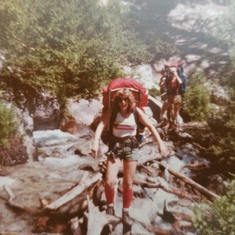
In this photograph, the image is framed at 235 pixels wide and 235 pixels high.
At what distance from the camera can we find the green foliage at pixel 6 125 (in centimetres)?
265

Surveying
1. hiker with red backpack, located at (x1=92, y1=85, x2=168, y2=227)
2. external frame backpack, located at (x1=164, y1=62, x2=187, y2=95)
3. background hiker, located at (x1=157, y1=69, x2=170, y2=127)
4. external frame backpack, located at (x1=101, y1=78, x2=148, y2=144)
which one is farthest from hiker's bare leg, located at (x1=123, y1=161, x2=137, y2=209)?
external frame backpack, located at (x1=164, y1=62, x2=187, y2=95)

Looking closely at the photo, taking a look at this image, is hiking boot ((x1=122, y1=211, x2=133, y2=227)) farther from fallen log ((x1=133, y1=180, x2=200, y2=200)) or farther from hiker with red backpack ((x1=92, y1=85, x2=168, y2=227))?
fallen log ((x1=133, y1=180, x2=200, y2=200))

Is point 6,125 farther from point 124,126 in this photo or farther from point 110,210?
point 110,210

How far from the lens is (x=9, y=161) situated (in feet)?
8.90

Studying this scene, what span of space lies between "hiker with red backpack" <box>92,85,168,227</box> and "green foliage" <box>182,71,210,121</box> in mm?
733

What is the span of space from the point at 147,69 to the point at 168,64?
0.70 ft

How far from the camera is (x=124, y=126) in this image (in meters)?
2.45

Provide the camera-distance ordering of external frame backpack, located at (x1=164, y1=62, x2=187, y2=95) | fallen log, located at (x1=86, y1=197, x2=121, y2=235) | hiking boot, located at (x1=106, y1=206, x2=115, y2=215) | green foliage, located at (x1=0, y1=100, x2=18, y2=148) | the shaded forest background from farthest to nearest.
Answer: external frame backpack, located at (x1=164, y1=62, x2=187, y2=95), the shaded forest background, green foliage, located at (x1=0, y1=100, x2=18, y2=148), hiking boot, located at (x1=106, y1=206, x2=115, y2=215), fallen log, located at (x1=86, y1=197, x2=121, y2=235)

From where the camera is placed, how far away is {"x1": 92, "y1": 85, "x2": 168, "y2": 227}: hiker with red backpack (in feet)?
7.99

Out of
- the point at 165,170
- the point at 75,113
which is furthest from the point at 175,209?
the point at 75,113

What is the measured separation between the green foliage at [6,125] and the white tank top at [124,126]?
92cm

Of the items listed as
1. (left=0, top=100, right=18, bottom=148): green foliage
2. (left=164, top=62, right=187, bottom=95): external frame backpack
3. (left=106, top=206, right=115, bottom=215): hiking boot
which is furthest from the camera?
(left=164, top=62, right=187, bottom=95): external frame backpack

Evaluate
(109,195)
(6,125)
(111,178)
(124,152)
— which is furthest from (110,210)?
(6,125)

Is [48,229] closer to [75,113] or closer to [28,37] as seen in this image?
[75,113]
